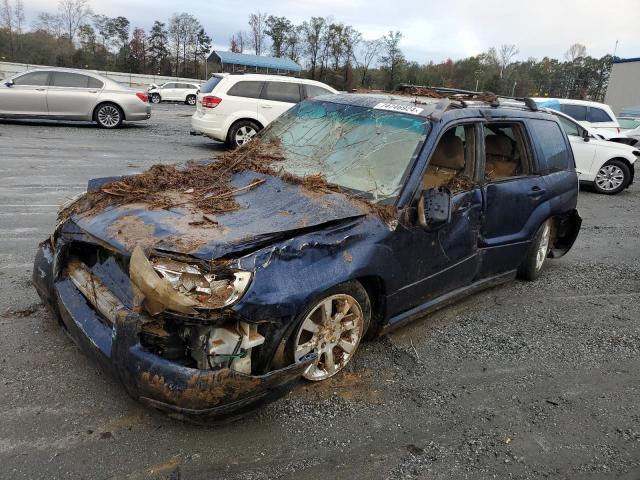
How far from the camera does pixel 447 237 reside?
12.7 feet

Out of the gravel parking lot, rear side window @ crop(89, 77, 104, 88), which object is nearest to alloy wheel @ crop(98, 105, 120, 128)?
rear side window @ crop(89, 77, 104, 88)

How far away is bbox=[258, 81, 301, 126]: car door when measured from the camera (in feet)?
40.5

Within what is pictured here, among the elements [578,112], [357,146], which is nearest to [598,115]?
[578,112]

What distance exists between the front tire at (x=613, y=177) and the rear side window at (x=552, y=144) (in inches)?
276

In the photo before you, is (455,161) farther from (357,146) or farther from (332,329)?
(332,329)

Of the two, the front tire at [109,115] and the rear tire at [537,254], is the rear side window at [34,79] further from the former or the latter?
the rear tire at [537,254]

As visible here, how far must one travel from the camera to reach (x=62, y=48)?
2147 inches

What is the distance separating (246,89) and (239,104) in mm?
432

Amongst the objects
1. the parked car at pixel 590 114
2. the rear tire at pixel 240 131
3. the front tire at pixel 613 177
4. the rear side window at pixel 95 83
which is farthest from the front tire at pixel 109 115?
the front tire at pixel 613 177

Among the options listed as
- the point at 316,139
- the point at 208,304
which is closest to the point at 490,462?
the point at 208,304

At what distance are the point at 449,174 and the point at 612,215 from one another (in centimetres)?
675

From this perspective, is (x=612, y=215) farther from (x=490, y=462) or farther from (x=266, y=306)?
(x=266, y=306)

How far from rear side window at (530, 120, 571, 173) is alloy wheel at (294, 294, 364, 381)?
2.90 m

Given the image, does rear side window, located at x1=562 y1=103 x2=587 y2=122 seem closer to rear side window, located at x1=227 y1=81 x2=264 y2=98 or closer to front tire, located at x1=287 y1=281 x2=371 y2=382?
rear side window, located at x1=227 y1=81 x2=264 y2=98
